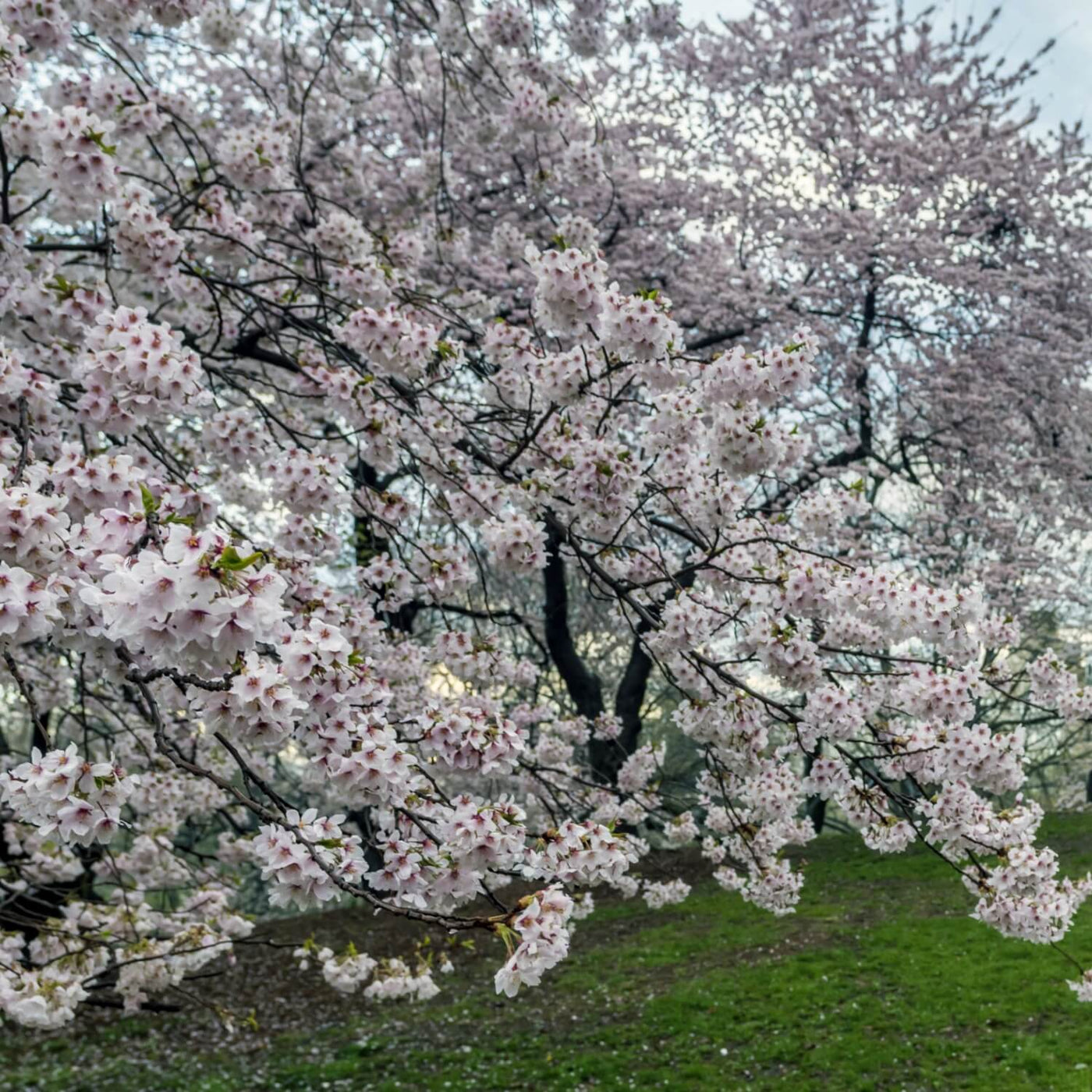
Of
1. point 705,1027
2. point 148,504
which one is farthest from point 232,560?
point 705,1027

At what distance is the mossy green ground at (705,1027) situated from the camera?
627 centimetres

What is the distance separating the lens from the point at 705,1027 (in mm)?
7152

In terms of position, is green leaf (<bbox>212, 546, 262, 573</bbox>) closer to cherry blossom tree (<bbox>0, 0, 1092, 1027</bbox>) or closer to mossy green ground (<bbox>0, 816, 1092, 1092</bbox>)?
cherry blossom tree (<bbox>0, 0, 1092, 1027</bbox>)

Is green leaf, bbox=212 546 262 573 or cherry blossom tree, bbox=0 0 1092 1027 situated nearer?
green leaf, bbox=212 546 262 573

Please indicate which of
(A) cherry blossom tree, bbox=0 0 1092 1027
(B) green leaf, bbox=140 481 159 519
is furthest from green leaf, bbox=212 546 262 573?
(B) green leaf, bbox=140 481 159 519

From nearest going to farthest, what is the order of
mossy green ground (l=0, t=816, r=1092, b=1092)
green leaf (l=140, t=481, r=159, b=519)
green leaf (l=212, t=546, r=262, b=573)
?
green leaf (l=212, t=546, r=262, b=573)
green leaf (l=140, t=481, r=159, b=519)
mossy green ground (l=0, t=816, r=1092, b=1092)

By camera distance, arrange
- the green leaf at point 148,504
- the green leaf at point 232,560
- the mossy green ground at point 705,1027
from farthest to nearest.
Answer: the mossy green ground at point 705,1027 < the green leaf at point 148,504 < the green leaf at point 232,560

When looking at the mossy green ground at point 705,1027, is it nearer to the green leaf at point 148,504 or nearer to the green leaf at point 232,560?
the green leaf at point 148,504

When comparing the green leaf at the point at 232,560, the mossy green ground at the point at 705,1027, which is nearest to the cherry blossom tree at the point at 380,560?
the green leaf at the point at 232,560

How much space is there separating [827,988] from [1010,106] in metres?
10.5

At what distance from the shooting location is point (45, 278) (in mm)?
3297

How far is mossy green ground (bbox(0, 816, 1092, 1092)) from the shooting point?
6.27 m

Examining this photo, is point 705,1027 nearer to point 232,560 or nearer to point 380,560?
point 380,560

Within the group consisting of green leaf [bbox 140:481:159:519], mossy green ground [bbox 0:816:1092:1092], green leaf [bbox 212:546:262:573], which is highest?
green leaf [bbox 140:481:159:519]
